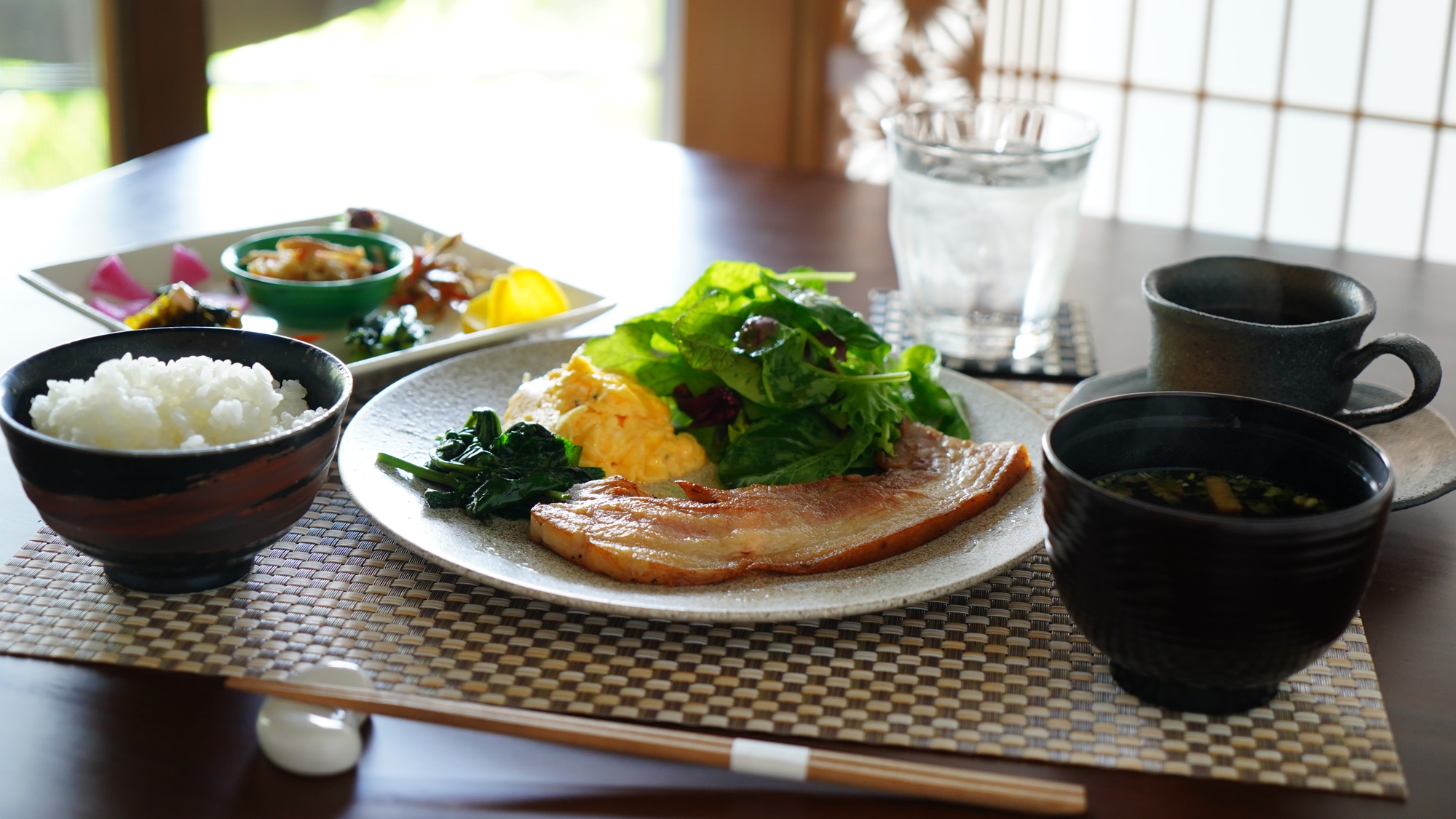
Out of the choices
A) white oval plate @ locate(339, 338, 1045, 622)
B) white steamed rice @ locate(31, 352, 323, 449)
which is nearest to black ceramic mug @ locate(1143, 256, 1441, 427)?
white oval plate @ locate(339, 338, 1045, 622)

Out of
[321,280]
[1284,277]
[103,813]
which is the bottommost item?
[103,813]

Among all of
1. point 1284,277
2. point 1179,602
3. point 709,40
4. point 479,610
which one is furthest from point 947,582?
point 709,40

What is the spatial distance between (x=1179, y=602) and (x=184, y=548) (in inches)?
34.0

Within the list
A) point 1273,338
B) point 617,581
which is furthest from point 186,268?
point 1273,338

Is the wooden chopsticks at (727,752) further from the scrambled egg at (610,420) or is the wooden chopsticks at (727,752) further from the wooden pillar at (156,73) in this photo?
the wooden pillar at (156,73)

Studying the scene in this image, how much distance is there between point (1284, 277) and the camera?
4.79 ft

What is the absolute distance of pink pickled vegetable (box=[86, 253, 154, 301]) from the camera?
1.98m

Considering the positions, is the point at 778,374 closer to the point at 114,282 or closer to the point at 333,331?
→ the point at 333,331

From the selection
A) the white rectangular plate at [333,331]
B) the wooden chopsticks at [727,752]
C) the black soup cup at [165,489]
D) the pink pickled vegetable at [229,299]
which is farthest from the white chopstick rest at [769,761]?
the pink pickled vegetable at [229,299]

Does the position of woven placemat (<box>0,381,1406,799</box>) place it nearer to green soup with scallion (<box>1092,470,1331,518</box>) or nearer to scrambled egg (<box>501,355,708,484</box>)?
green soup with scallion (<box>1092,470,1331,518</box>)

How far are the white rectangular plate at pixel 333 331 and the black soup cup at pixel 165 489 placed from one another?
0.44 m

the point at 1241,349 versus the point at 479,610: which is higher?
the point at 1241,349

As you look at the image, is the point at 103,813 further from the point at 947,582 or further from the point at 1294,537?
the point at 1294,537

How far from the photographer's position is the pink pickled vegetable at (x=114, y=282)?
6.50 feet
